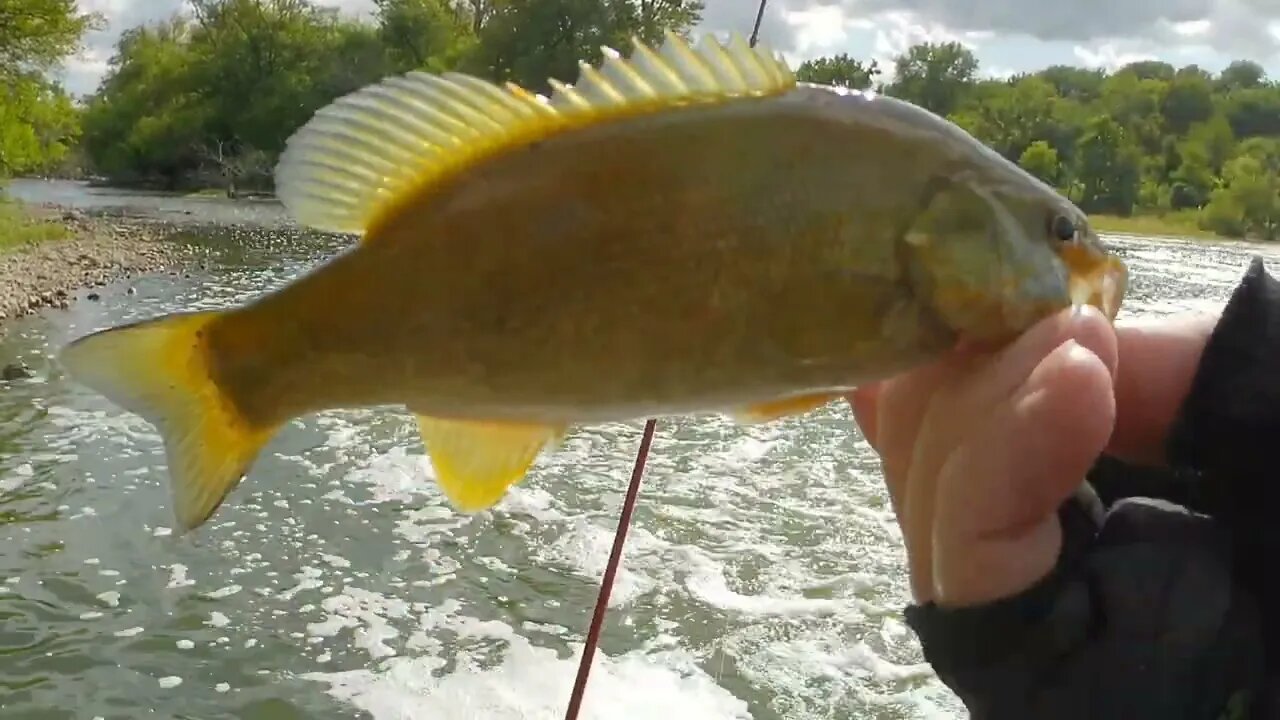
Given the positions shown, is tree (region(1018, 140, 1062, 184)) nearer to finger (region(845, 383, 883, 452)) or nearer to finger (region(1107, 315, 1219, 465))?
finger (region(1107, 315, 1219, 465))

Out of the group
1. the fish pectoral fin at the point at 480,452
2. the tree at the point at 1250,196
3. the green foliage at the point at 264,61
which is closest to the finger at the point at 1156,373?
the fish pectoral fin at the point at 480,452

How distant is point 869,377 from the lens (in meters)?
1.33

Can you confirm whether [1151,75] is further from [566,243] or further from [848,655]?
[566,243]

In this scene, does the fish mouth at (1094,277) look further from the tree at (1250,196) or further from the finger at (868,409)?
the tree at (1250,196)

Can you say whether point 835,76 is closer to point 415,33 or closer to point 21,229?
point 21,229

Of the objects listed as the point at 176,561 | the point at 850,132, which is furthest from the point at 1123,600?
the point at 176,561

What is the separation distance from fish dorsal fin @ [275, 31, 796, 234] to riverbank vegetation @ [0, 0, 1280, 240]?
44.8ft

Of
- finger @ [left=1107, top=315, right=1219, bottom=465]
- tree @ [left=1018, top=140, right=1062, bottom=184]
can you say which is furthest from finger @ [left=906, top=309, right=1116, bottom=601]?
tree @ [left=1018, top=140, right=1062, bottom=184]

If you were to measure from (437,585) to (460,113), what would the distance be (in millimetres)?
6782

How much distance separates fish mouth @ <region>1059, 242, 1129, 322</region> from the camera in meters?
1.35

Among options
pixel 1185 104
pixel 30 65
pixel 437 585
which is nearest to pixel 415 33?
pixel 30 65

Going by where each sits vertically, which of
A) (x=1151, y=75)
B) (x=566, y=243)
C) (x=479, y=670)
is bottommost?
(x=479, y=670)

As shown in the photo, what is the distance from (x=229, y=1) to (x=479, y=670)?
51.8 metres

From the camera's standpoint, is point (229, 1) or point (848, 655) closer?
point (848, 655)
